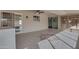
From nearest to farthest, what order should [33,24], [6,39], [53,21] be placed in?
[6,39] → [53,21] → [33,24]

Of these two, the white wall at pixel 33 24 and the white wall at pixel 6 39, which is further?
the white wall at pixel 33 24

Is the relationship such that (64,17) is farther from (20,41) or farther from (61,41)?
(20,41)

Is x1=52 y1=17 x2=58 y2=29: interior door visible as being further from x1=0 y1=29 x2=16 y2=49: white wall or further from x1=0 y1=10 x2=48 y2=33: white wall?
x1=0 y1=29 x2=16 y2=49: white wall

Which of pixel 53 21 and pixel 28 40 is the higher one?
pixel 53 21

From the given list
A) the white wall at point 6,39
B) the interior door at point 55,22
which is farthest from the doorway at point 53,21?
the white wall at point 6,39

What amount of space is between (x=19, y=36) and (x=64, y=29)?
91 centimetres

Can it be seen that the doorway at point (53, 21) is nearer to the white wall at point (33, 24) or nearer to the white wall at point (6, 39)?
the white wall at point (33, 24)

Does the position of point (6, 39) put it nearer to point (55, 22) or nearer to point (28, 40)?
point (28, 40)

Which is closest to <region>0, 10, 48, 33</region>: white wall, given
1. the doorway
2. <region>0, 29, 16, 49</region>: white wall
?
the doorway

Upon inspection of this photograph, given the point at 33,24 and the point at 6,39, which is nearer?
the point at 6,39

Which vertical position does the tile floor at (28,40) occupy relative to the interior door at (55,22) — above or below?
below

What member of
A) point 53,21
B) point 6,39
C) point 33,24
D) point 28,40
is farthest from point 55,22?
point 6,39
